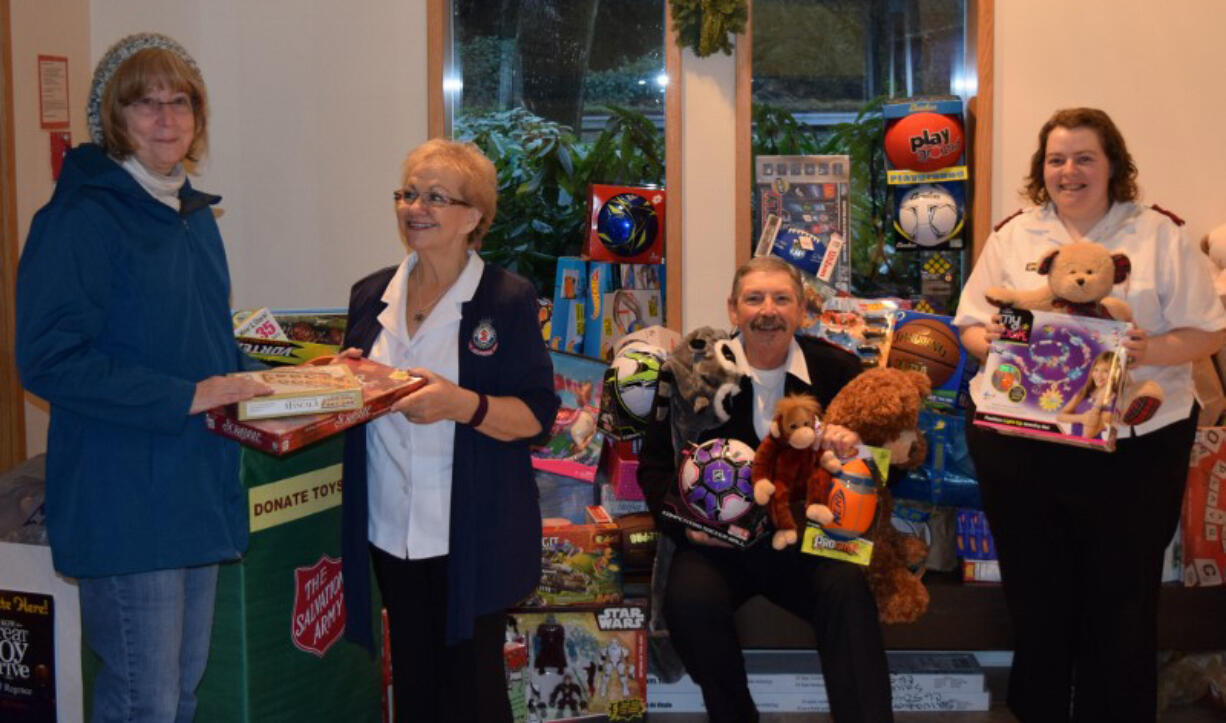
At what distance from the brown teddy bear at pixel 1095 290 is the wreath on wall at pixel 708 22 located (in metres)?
1.54

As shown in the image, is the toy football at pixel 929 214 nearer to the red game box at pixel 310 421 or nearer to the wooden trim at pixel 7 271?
the red game box at pixel 310 421

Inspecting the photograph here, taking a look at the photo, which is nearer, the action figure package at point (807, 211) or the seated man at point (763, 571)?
the seated man at point (763, 571)

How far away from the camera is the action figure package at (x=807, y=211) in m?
3.93

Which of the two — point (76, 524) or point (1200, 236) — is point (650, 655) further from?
point (1200, 236)

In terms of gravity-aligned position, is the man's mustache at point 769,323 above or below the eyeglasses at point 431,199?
below

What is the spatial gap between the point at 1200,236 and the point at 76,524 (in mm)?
3592

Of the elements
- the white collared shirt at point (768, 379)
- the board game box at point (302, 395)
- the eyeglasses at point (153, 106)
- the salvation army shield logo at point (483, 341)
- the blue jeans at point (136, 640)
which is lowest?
the blue jeans at point (136, 640)

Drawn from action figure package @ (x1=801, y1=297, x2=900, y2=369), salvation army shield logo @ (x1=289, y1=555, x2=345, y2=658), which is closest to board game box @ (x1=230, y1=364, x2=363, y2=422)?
salvation army shield logo @ (x1=289, y1=555, x2=345, y2=658)

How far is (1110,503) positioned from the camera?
9.29 feet

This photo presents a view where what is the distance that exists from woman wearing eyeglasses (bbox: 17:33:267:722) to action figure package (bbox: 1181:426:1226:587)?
2.73 meters

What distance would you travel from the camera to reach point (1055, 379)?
9.25 ft

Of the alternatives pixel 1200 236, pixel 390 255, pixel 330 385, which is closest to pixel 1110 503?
pixel 1200 236

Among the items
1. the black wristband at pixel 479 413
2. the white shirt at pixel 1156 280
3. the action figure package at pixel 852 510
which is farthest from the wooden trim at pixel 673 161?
the black wristband at pixel 479 413

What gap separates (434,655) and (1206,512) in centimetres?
236
